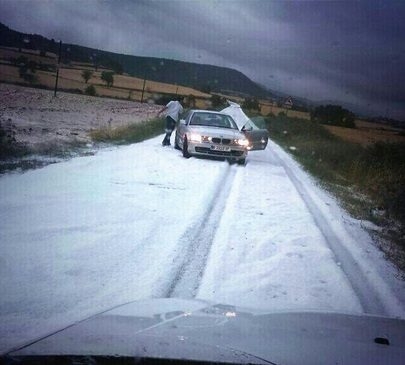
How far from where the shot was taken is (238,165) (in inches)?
511

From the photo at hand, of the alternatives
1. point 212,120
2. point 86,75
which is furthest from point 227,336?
point 86,75

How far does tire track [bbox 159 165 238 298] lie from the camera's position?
4117 mm

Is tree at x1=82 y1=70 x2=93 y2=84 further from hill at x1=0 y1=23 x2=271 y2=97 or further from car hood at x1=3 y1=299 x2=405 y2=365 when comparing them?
car hood at x1=3 y1=299 x2=405 y2=365

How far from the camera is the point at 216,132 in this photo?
12930 mm

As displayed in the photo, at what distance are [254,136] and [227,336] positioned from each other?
43.6 ft

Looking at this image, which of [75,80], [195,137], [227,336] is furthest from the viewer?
[75,80]

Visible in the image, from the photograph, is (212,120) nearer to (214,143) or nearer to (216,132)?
(216,132)

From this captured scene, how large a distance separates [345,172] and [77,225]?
41.8 feet

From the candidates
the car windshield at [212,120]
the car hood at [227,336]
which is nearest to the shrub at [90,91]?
the car windshield at [212,120]

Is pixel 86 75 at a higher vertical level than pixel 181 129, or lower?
higher

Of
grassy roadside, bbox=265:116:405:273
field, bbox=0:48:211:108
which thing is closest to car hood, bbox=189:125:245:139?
grassy roadside, bbox=265:116:405:273

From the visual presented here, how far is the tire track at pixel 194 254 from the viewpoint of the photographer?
412cm

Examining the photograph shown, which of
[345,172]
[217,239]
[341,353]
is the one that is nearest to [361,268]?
[217,239]

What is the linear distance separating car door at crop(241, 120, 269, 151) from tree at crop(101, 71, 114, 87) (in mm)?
46045
